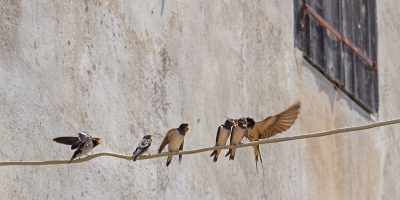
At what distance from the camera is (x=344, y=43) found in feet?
46.3

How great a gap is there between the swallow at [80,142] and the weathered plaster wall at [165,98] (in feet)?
1.64

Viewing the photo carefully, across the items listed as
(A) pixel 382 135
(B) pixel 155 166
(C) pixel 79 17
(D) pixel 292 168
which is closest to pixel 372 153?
(A) pixel 382 135

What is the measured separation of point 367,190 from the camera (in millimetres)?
14188

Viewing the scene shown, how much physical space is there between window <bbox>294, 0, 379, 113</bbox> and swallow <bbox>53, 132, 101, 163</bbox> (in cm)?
516

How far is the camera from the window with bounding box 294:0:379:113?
13.3 meters

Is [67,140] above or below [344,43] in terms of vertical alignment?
below

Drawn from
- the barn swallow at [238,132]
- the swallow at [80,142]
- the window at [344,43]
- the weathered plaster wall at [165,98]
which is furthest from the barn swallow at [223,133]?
the window at [344,43]

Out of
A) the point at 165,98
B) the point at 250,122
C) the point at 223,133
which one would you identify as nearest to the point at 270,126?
the point at 250,122

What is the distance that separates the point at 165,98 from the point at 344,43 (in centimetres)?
419

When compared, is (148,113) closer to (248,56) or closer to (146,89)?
(146,89)

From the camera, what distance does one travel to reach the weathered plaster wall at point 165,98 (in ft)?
29.5

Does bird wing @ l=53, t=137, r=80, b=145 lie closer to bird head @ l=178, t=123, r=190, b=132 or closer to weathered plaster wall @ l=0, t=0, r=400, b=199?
weathered plaster wall @ l=0, t=0, r=400, b=199

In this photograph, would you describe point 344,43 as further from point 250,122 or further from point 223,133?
point 223,133

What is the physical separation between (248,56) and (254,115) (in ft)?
2.14
